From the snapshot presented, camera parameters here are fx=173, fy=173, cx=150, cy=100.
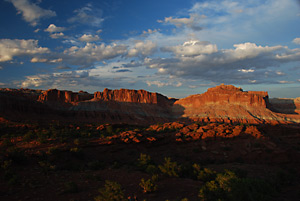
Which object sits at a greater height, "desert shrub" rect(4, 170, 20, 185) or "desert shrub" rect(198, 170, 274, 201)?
"desert shrub" rect(198, 170, 274, 201)

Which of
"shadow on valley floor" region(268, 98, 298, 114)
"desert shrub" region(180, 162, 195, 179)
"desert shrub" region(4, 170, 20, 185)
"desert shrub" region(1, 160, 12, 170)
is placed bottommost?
"desert shrub" region(180, 162, 195, 179)

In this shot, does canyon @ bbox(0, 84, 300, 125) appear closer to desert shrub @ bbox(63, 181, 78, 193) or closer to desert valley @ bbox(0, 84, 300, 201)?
desert valley @ bbox(0, 84, 300, 201)

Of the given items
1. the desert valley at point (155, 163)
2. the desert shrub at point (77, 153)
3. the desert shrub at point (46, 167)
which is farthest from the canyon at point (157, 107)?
the desert shrub at point (46, 167)

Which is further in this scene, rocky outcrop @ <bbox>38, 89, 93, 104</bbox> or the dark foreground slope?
rocky outcrop @ <bbox>38, 89, 93, 104</bbox>

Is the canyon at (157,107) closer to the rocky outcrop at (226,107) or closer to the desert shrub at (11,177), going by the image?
the rocky outcrop at (226,107)

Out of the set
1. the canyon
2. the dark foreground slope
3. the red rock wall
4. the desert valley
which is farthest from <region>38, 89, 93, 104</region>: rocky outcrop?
the desert valley

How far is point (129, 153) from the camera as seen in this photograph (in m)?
13.8

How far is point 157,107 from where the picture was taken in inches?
2936

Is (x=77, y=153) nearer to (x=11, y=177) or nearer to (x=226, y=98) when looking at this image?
(x=11, y=177)

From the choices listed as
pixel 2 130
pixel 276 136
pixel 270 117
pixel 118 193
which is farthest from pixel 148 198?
pixel 270 117

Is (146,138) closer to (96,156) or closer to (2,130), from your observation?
(96,156)

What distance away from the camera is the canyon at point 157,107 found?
58.4 metres

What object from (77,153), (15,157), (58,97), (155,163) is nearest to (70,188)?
(15,157)

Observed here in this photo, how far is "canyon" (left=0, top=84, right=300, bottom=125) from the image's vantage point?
5844 centimetres
